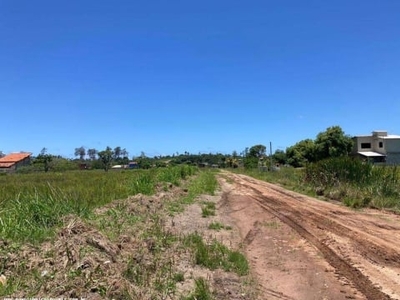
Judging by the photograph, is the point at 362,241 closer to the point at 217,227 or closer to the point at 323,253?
the point at 323,253

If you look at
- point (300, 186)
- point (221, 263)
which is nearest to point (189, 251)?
point (221, 263)

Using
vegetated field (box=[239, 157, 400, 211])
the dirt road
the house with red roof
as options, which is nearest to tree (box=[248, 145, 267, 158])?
the house with red roof

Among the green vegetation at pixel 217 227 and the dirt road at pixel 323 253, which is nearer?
the dirt road at pixel 323 253

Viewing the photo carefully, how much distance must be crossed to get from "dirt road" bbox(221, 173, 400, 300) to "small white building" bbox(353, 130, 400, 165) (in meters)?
65.9

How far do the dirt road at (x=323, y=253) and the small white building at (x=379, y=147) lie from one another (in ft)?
216

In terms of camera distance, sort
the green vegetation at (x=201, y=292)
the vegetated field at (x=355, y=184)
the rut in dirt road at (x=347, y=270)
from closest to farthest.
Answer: the green vegetation at (x=201, y=292), the rut in dirt road at (x=347, y=270), the vegetated field at (x=355, y=184)

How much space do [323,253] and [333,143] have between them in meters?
67.5

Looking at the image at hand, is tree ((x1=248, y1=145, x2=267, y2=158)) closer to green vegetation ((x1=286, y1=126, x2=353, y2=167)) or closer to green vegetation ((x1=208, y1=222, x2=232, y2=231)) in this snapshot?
green vegetation ((x1=286, y1=126, x2=353, y2=167))

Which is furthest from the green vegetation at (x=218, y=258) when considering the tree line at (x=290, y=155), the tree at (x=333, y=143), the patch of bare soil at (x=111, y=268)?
the tree at (x=333, y=143)

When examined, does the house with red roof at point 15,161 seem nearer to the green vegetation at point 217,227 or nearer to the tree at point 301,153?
the tree at point 301,153

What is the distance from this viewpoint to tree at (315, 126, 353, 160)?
72.1 metres

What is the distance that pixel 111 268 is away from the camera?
A: 565cm

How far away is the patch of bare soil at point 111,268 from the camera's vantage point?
5016 millimetres

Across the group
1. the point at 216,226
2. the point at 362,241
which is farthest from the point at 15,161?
the point at 362,241
